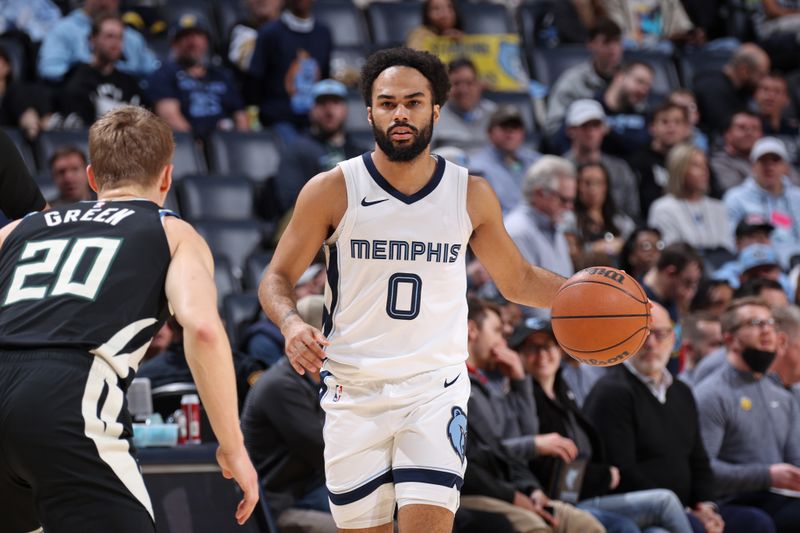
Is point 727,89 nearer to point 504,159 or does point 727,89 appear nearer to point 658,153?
point 658,153

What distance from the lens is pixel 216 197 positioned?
32.3ft

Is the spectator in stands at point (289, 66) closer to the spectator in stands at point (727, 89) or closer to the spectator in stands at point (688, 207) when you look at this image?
the spectator in stands at point (688, 207)

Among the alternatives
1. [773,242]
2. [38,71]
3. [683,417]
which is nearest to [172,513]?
[683,417]

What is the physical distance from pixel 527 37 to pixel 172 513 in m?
9.08

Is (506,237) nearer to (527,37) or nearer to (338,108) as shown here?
(338,108)

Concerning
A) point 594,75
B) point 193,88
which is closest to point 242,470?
point 193,88

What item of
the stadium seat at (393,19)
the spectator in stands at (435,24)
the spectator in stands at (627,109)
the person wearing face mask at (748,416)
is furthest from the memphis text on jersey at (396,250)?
the stadium seat at (393,19)

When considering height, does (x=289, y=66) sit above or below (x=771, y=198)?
above

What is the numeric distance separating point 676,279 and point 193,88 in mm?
4389

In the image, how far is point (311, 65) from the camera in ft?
37.1

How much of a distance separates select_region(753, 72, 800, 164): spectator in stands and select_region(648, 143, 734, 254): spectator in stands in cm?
213

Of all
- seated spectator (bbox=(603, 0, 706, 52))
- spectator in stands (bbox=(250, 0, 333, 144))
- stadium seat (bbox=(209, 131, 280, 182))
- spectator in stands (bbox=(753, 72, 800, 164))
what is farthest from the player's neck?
seated spectator (bbox=(603, 0, 706, 52))

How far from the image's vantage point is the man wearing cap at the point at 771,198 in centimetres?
1127

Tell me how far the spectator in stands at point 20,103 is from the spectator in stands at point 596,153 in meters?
4.48
